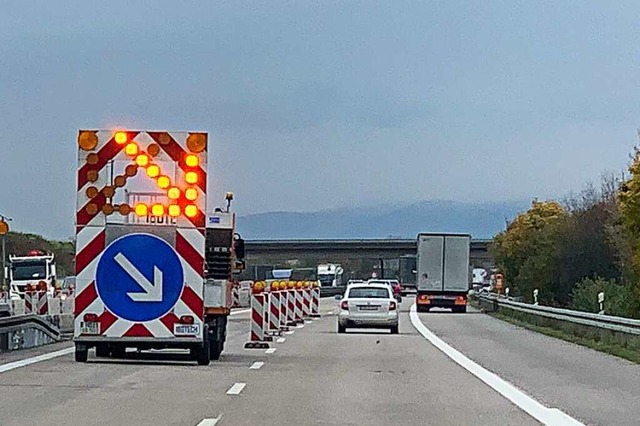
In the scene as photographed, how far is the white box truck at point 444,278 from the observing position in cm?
6234

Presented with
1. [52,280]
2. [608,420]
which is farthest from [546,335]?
[52,280]

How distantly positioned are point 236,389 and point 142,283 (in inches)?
165

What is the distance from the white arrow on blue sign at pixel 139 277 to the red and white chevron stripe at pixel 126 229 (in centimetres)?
9

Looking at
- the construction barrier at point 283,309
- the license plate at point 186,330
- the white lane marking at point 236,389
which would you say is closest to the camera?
the white lane marking at point 236,389

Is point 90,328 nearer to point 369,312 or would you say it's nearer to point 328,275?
point 369,312

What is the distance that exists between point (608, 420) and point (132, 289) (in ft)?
28.5

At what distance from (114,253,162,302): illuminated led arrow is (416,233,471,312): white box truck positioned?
41.8m

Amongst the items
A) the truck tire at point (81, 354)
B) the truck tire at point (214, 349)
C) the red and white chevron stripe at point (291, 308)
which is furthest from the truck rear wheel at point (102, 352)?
the red and white chevron stripe at point (291, 308)

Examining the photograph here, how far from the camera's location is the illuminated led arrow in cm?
2084

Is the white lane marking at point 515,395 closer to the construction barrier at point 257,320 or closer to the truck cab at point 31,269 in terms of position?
the construction barrier at point 257,320

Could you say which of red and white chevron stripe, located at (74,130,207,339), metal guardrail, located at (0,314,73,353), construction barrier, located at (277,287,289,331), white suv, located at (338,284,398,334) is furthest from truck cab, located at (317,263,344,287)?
red and white chevron stripe, located at (74,130,207,339)

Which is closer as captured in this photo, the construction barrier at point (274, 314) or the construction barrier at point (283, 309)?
the construction barrier at point (274, 314)

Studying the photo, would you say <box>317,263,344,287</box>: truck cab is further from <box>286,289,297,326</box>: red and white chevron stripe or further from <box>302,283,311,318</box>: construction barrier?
<box>286,289,297,326</box>: red and white chevron stripe

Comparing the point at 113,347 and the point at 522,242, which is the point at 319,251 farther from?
the point at 113,347
